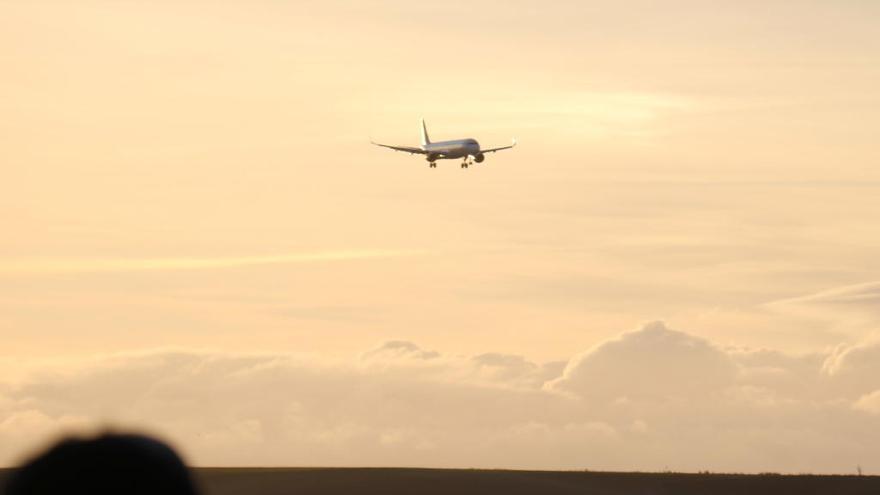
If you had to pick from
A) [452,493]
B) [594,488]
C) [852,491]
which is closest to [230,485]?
[452,493]

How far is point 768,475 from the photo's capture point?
94562mm

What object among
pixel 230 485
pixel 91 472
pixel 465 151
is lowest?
pixel 230 485

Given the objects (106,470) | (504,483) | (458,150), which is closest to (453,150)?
(458,150)

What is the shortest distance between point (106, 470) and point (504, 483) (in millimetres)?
84113

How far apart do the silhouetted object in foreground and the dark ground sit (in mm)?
78377

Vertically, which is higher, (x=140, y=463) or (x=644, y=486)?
(x=140, y=463)

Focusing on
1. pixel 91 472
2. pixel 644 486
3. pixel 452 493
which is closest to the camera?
pixel 91 472

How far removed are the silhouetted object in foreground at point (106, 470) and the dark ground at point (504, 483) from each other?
3086 inches

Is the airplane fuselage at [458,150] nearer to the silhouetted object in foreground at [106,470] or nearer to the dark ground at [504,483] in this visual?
the dark ground at [504,483]

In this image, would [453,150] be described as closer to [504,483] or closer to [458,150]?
[458,150]

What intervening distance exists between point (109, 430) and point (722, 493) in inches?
3347

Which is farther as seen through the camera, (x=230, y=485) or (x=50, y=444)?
(x=230, y=485)

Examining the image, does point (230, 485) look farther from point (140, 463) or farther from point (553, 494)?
point (140, 463)

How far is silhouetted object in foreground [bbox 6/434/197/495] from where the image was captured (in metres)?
3.95
